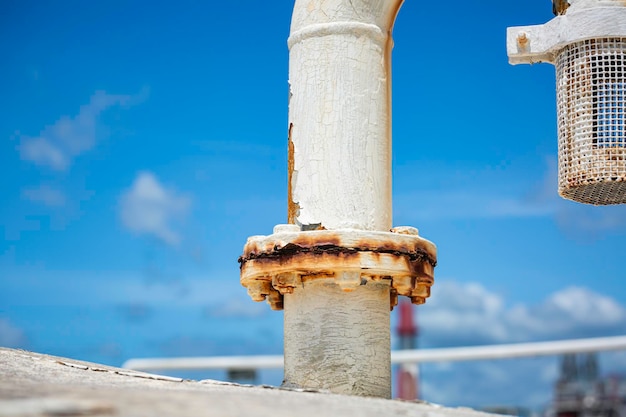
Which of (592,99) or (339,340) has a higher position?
(592,99)

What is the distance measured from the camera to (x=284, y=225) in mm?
6738

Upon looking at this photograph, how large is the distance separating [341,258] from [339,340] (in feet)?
1.94

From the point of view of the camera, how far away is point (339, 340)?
21.5ft

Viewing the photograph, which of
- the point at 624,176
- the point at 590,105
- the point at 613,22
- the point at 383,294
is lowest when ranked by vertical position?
the point at 383,294

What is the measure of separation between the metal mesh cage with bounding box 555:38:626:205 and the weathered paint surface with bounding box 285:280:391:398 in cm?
163

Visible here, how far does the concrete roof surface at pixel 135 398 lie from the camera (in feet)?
12.6

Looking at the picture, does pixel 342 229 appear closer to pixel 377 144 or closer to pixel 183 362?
pixel 377 144

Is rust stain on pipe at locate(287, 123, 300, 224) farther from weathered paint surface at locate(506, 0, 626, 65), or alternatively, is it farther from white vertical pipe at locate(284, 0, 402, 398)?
weathered paint surface at locate(506, 0, 626, 65)

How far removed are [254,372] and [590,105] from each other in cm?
491

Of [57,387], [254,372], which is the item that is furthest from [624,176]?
[254,372]

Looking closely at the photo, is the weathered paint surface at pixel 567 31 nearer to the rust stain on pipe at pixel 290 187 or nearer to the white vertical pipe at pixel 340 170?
the white vertical pipe at pixel 340 170

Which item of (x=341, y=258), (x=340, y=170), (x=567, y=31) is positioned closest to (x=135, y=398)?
(x=341, y=258)

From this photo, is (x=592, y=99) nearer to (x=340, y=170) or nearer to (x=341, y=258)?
(x=340, y=170)

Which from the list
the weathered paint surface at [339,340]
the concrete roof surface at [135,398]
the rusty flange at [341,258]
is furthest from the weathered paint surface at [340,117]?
the concrete roof surface at [135,398]
